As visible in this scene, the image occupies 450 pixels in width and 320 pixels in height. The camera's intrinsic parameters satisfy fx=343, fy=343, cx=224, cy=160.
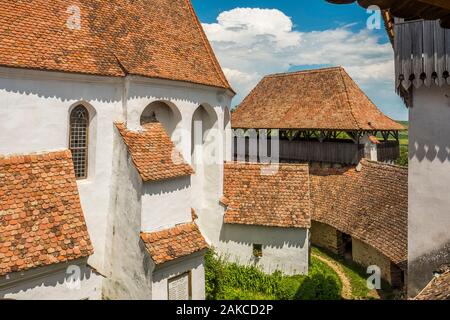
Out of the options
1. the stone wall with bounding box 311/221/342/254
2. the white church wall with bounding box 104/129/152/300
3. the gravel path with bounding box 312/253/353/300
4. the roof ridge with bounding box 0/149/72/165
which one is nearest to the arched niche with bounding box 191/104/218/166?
the white church wall with bounding box 104/129/152/300

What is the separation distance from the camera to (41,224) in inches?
322

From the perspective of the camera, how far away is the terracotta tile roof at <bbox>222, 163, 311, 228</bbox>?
571 inches

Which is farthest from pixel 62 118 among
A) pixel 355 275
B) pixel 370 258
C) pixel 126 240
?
pixel 370 258

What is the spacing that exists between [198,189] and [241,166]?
Result: 2678 millimetres

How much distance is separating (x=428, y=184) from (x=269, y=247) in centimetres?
706

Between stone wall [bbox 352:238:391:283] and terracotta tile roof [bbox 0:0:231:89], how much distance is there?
10403mm

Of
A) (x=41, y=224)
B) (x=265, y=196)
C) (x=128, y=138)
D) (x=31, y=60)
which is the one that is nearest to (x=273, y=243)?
(x=265, y=196)

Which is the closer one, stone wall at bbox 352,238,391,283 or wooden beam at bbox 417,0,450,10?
wooden beam at bbox 417,0,450,10

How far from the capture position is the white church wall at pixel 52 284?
7477mm

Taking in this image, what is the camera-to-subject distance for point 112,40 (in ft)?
36.8

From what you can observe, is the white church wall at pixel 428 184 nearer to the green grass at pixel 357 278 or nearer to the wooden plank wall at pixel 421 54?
the wooden plank wall at pixel 421 54

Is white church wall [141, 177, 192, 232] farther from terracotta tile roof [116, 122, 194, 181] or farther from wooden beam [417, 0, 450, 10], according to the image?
wooden beam [417, 0, 450, 10]

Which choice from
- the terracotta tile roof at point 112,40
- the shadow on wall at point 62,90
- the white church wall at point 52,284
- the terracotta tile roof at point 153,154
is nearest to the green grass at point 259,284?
the terracotta tile roof at point 153,154
